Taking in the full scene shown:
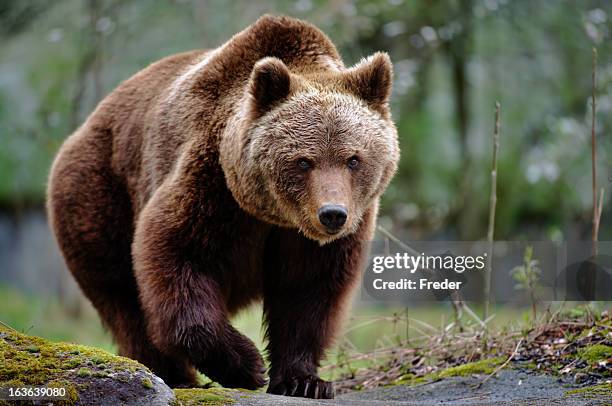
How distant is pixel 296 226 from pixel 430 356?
1.91m

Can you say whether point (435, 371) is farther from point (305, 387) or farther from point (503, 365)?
point (305, 387)

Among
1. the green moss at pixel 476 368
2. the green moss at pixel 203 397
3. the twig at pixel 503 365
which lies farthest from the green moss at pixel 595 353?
the green moss at pixel 203 397

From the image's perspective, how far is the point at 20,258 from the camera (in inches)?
850

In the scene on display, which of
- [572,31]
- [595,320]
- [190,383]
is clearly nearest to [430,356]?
[595,320]

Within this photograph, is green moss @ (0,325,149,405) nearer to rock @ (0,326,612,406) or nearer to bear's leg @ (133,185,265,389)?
rock @ (0,326,612,406)

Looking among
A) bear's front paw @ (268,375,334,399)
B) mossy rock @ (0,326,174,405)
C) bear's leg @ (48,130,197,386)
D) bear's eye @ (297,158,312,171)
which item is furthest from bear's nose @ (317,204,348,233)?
bear's leg @ (48,130,197,386)

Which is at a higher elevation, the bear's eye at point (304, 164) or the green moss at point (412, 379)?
the bear's eye at point (304, 164)

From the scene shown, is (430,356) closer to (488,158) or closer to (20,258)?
(488,158)

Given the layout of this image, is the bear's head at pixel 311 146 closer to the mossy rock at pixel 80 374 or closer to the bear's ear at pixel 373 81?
the bear's ear at pixel 373 81

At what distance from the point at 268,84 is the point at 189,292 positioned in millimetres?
1661

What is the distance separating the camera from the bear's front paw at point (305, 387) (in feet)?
21.7
